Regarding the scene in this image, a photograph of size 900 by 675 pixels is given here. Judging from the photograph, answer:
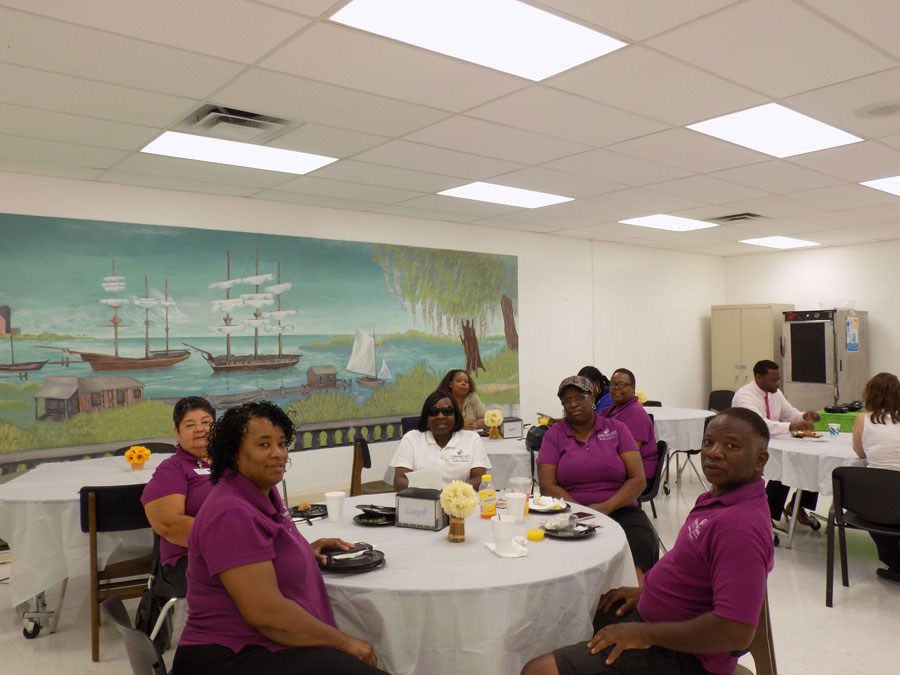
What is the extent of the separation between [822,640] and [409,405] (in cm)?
470

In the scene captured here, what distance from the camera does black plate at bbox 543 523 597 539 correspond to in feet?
9.10

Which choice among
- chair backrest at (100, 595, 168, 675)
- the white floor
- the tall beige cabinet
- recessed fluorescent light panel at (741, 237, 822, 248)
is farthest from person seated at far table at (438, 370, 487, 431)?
the tall beige cabinet

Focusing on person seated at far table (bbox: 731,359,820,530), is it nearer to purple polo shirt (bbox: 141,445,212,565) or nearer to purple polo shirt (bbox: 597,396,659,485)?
purple polo shirt (bbox: 597,396,659,485)

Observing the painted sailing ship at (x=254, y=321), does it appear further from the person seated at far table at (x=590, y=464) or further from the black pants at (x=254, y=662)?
the black pants at (x=254, y=662)

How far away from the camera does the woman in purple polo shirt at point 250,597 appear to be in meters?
1.95

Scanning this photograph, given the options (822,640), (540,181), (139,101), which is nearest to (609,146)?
(540,181)

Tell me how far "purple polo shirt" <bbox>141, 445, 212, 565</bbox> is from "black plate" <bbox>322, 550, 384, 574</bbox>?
2.95ft

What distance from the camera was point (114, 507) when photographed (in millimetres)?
3467

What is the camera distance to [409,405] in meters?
7.54

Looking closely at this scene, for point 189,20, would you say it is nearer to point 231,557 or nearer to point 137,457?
point 231,557

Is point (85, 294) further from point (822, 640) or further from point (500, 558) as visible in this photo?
point (822, 640)

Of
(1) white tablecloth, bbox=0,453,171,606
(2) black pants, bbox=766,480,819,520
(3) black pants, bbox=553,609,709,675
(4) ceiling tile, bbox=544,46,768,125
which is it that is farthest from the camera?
(2) black pants, bbox=766,480,819,520

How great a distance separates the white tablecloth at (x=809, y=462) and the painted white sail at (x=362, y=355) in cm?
397

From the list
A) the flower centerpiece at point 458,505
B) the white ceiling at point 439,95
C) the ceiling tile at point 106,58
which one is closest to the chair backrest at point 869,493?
the white ceiling at point 439,95
